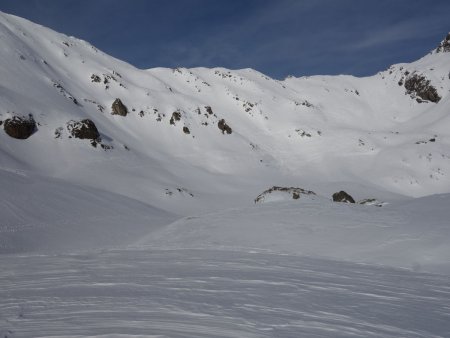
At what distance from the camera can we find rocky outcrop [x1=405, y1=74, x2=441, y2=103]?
259 ft

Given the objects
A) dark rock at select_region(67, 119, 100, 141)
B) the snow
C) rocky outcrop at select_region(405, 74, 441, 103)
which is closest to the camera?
the snow

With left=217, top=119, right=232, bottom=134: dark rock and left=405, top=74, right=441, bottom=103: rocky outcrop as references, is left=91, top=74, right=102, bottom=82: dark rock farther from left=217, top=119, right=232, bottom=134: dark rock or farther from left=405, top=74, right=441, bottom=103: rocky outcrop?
left=405, top=74, right=441, bottom=103: rocky outcrop

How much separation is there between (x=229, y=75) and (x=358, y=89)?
34.7m

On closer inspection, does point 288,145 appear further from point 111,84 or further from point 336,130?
point 111,84

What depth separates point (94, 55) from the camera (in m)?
67.4

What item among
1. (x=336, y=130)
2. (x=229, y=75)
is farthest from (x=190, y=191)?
(x=229, y=75)

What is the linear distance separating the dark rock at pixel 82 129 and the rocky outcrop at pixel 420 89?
72.2m

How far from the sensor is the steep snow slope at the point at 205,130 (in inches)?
1433

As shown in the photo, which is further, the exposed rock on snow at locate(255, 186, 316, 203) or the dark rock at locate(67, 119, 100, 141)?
the dark rock at locate(67, 119, 100, 141)

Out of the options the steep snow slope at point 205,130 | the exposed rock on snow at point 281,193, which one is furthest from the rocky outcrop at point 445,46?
the exposed rock on snow at point 281,193

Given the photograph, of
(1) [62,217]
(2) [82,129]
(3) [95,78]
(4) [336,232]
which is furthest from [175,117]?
(4) [336,232]

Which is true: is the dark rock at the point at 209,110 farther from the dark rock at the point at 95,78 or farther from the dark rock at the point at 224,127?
the dark rock at the point at 95,78

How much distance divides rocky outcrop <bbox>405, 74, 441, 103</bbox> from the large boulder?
78432mm

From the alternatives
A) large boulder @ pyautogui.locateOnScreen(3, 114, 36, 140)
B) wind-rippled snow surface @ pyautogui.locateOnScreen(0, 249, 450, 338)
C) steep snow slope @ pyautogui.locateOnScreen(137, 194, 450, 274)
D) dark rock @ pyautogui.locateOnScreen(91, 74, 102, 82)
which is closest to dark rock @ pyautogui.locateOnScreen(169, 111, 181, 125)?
dark rock @ pyautogui.locateOnScreen(91, 74, 102, 82)
